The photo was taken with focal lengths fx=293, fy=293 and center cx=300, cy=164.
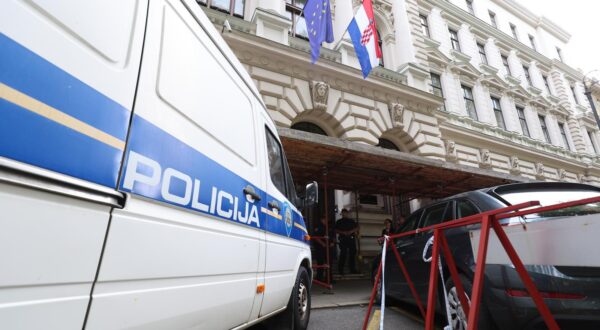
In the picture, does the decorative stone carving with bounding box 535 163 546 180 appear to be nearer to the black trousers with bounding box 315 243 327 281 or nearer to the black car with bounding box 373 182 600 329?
the black trousers with bounding box 315 243 327 281

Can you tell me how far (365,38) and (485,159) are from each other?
9190 millimetres

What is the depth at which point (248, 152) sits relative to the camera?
219cm

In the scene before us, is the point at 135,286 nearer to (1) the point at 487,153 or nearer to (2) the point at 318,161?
(2) the point at 318,161

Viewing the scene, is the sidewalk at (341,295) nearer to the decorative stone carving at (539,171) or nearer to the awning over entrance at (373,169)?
the awning over entrance at (373,169)

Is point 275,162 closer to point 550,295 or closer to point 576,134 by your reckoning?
point 550,295

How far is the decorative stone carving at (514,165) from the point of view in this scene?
14554 millimetres

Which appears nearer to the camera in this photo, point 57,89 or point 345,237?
point 57,89

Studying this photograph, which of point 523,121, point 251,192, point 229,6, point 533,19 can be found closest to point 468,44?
point 523,121

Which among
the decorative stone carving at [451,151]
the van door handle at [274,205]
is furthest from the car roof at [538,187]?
the decorative stone carving at [451,151]

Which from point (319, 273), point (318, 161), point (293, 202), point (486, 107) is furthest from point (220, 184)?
point (486, 107)

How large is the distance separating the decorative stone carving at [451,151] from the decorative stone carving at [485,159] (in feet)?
5.89

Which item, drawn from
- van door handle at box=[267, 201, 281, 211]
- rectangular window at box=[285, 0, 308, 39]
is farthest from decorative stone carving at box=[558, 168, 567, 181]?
van door handle at box=[267, 201, 281, 211]

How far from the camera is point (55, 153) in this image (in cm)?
87

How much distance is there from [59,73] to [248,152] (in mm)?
1342
